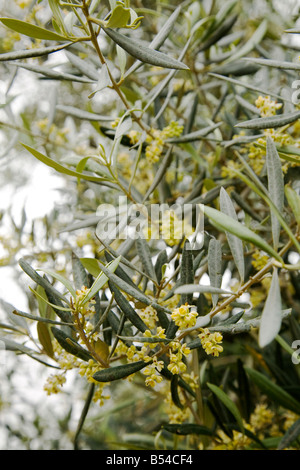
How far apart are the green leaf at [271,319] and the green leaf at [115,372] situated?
36 centimetres

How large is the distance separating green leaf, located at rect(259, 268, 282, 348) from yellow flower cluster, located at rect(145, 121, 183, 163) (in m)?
0.65

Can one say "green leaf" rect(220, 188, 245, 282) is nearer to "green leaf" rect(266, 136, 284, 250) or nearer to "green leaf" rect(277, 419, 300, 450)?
"green leaf" rect(266, 136, 284, 250)

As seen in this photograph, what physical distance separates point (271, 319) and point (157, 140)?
2.48 feet

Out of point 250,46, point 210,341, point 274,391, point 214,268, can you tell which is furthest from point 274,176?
point 250,46

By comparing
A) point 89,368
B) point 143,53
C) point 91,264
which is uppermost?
point 143,53

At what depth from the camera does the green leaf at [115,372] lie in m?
0.92

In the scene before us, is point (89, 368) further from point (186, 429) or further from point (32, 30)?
point (32, 30)

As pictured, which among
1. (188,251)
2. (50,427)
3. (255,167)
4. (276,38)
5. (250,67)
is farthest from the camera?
(50,427)

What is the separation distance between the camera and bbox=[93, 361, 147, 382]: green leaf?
36.3 inches

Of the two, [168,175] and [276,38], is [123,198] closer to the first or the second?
[168,175]

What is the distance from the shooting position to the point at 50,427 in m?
2.83

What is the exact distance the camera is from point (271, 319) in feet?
2.28
